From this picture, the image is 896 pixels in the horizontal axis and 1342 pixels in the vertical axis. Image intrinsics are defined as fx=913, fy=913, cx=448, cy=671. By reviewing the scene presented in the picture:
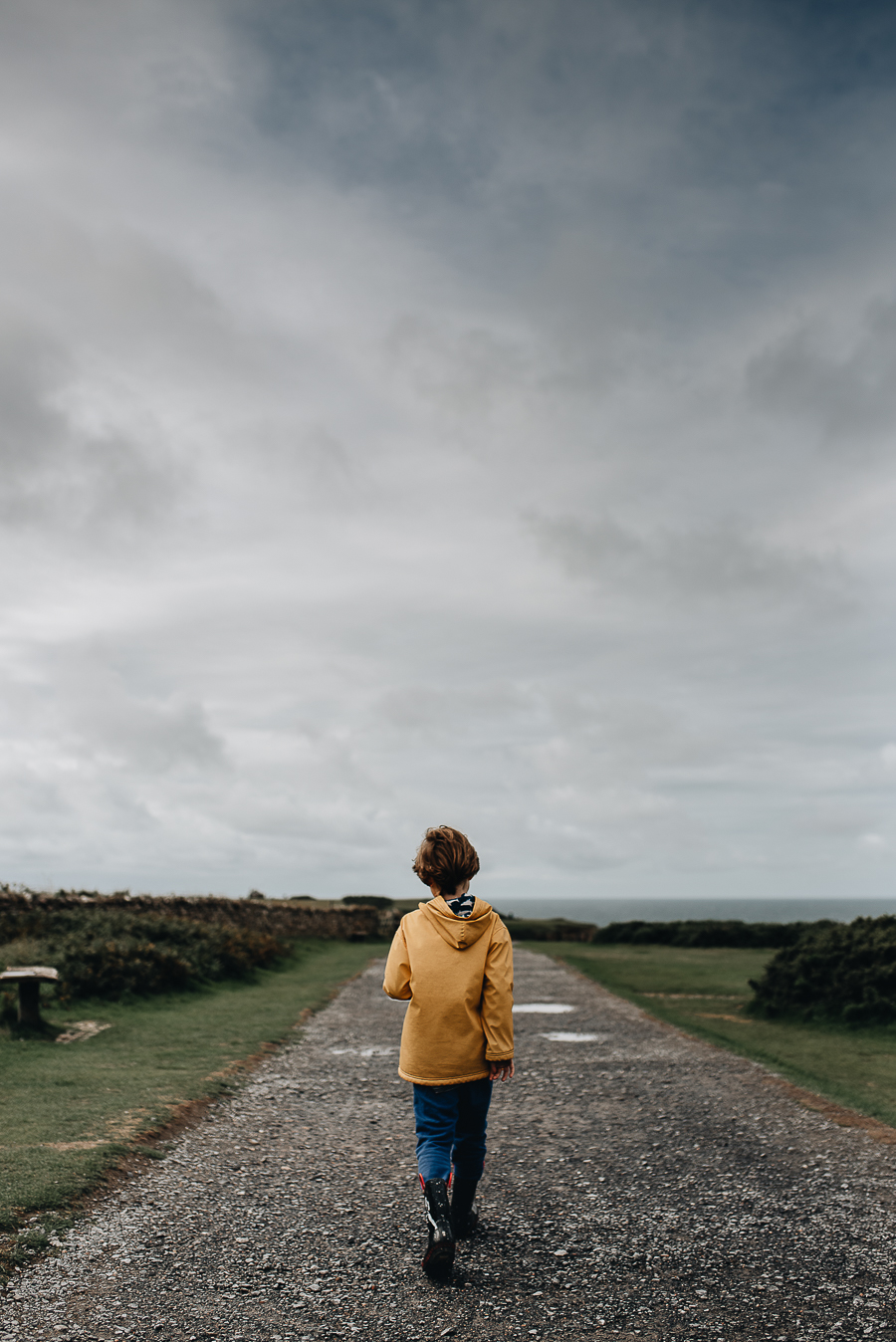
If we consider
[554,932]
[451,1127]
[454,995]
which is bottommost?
[554,932]

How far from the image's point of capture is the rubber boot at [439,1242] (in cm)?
427

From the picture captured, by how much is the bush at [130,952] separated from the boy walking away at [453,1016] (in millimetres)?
10237

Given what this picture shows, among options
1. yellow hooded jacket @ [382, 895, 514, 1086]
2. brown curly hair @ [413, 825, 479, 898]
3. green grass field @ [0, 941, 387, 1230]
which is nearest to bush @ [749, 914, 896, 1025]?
green grass field @ [0, 941, 387, 1230]

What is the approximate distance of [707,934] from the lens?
113 feet

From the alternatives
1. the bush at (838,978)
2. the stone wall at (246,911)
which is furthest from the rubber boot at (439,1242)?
the stone wall at (246,911)

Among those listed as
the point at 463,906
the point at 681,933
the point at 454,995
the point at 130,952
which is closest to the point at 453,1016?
the point at 454,995

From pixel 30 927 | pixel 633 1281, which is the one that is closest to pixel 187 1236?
pixel 633 1281

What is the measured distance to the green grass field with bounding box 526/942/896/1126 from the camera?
9.06m

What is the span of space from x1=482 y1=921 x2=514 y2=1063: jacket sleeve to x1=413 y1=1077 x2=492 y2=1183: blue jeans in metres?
0.21

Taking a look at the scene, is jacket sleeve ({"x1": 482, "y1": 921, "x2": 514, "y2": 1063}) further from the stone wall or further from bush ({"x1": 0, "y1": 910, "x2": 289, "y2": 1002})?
the stone wall

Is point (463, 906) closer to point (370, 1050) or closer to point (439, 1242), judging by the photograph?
point (439, 1242)

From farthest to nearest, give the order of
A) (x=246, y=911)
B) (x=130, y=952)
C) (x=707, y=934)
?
(x=707, y=934) < (x=246, y=911) < (x=130, y=952)

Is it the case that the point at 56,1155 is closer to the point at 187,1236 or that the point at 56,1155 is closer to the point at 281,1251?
the point at 187,1236

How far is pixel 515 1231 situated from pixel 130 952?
11883mm
